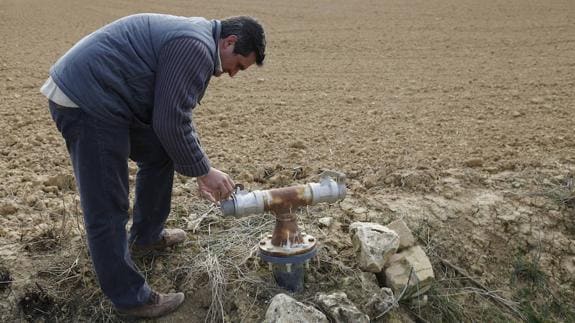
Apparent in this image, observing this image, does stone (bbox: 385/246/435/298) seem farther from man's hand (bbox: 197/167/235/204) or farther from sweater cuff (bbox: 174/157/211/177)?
sweater cuff (bbox: 174/157/211/177)

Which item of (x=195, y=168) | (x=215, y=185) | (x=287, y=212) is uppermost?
(x=195, y=168)

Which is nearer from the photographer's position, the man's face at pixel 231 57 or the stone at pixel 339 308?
the man's face at pixel 231 57

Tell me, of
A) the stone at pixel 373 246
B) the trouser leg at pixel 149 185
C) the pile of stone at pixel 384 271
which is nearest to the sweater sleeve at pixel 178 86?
the trouser leg at pixel 149 185

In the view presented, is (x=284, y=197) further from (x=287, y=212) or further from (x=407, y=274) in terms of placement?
(x=407, y=274)

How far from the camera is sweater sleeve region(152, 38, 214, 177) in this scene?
8.21ft

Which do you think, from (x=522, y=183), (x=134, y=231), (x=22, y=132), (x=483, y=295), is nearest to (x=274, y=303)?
(x=134, y=231)

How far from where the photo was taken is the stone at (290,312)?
2854 millimetres

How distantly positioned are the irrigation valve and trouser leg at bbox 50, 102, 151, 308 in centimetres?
50

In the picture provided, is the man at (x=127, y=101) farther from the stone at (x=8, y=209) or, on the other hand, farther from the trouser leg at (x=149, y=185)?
the stone at (x=8, y=209)

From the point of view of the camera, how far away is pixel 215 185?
110 inches

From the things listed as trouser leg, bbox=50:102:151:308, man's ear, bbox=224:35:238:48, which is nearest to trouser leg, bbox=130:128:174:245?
trouser leg, bbox=50:102:151:308

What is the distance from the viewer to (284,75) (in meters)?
7.64

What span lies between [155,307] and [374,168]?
2.03 meters

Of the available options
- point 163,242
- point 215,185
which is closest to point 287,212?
point 215,185
